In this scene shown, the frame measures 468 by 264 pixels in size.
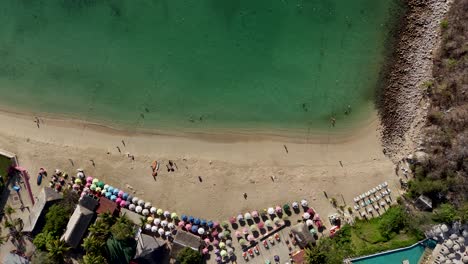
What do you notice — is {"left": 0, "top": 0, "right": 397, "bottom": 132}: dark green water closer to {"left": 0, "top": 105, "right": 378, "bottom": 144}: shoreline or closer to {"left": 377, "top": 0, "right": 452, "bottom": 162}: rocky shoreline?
{"left": 0, "top": 105, "right": 378, "bottom": 144}: shoreline

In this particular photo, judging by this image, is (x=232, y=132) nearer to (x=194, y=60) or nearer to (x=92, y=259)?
(x=194, y=60)

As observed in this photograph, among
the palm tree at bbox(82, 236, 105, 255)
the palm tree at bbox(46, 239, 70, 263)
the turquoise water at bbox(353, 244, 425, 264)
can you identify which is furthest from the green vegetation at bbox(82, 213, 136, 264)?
the turquoise water at bbox(353, 244, 425, 264)

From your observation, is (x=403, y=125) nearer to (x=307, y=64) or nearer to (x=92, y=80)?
(x=307, y=64)

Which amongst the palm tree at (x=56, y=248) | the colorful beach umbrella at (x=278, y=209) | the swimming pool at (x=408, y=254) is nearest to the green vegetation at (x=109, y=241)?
the palm tree at (x=56, y=248)

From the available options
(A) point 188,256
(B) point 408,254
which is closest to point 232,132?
(A) point 188,256

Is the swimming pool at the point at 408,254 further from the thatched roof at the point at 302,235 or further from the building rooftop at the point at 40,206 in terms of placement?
the building rooftop at the point at 40,206
